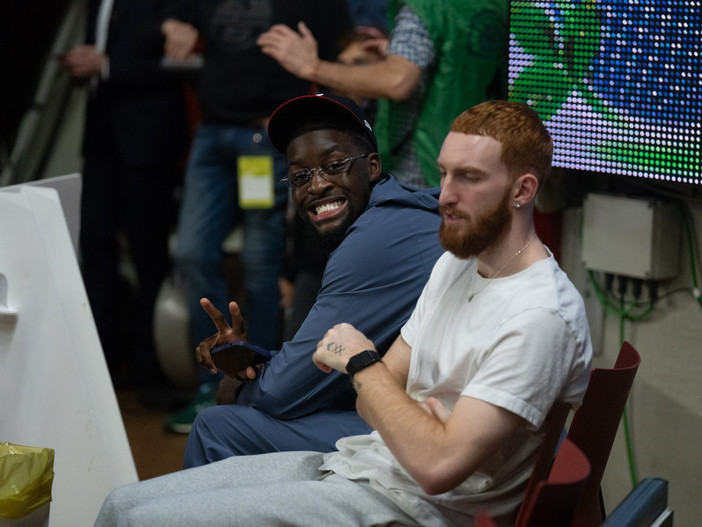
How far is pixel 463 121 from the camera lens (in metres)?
1.62

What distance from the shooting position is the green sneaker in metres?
3.75

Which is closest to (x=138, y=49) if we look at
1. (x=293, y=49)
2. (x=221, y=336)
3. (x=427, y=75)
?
(x=293, y=49)

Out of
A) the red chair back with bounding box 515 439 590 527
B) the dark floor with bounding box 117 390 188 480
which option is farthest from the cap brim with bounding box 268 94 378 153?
the dark floor with bounding box 117 390 188 480

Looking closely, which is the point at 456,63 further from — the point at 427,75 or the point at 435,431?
the point at 435,431

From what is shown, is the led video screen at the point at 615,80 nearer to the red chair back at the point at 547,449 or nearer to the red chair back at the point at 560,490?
the red chair back at the point at 547,449

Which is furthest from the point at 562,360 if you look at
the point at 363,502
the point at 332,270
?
the point at 332,270

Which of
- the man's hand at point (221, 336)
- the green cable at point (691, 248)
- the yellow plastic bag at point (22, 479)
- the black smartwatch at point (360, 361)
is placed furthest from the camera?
the green cable at point (691, 248)

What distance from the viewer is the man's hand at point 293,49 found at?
3.30 meters

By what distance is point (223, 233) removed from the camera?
3805 mm

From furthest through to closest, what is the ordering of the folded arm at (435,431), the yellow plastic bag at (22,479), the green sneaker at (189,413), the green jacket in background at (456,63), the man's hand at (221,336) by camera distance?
the green sneaker at (189,413)
the green jacket in background at (456,63)
the man's hand at (221,336)
the yellow plastic bag at (22,479)
the folded arm at (435,431)

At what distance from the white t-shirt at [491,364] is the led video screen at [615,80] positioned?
980 mm

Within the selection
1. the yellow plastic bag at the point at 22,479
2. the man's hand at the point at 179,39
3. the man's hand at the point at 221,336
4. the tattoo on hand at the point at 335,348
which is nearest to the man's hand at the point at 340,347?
the tattoo on hand at the point at 335,348

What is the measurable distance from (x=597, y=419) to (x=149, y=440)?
2.40m

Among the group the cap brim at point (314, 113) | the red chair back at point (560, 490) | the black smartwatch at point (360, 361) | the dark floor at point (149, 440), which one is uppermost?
the cap brim at point (314, 113)
